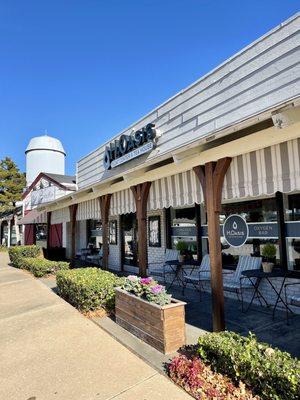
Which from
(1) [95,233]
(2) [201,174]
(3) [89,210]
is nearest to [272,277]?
(2) [201,174]

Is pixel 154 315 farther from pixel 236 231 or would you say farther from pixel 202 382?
pixel 236 231

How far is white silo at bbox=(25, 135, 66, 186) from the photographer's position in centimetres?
2977

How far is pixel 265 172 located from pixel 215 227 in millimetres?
1197

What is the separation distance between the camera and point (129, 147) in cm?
916

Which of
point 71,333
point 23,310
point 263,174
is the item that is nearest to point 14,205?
point 23,310

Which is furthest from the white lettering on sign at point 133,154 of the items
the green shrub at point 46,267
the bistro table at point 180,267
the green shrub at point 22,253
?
the green shrub at point 22,253

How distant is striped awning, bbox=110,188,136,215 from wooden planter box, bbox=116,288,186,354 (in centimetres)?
371

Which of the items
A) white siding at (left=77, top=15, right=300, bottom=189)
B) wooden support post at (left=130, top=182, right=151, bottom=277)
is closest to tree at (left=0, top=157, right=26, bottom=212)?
white siding at (left=77, top=15, right=300, bottom=189)

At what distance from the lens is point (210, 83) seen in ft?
21.2

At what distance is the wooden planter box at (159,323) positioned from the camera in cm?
423

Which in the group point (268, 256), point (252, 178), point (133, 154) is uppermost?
point (133, 154)

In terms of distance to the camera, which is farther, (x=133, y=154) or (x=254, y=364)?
(x=133, y=154)

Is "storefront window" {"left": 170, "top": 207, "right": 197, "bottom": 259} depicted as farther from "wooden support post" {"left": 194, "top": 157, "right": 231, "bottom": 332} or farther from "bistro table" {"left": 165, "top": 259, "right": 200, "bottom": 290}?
"wooden support post" {"left": 194, "top": 157, "right": 231, "bottom": 332}

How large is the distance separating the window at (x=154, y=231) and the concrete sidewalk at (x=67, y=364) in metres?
4.08
